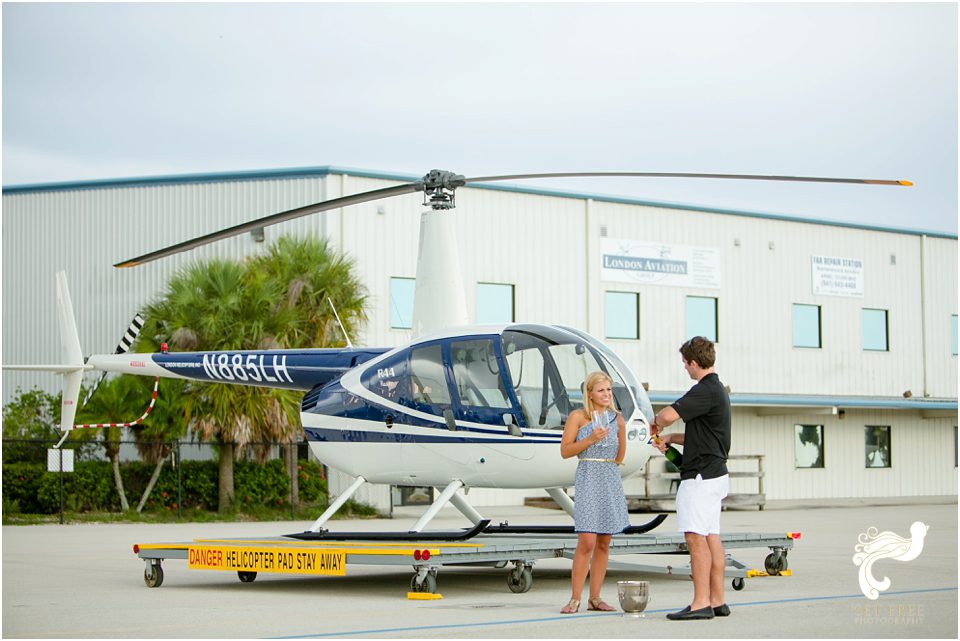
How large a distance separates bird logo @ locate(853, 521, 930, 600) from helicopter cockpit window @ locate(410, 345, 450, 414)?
4342 millimetres

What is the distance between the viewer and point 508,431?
1248 centimetres

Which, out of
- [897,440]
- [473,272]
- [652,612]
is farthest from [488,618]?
[897,440]

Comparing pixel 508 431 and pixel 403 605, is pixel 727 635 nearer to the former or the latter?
pixel 403 605

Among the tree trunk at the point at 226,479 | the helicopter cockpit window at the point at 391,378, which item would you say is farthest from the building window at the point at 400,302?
the helicopter cockpit window at the point at 391,378

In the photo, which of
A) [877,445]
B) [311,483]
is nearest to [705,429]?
[311,483]

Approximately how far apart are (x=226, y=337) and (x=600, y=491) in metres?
17.5

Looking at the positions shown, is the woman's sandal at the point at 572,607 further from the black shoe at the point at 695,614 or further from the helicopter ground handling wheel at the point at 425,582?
the helicopter ground handling wheel at the point at 425,582

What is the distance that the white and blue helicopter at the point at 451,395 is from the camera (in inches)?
492

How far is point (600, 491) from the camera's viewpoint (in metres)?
9.93

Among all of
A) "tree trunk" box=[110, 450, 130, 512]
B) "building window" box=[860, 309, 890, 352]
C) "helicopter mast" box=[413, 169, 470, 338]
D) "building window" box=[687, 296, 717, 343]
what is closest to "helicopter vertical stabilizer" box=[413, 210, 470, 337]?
"helicopter mast" box=[413, 169, 470, 338]

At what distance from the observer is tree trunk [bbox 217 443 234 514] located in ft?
88.6

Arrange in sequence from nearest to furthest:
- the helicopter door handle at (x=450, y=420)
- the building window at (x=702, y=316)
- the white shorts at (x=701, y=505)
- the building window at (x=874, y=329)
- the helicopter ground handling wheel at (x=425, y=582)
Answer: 1. the white shorts at (x=701, y=505)
2. the helicopter ground handling wheel at (x=425, y=582)
3. the helicopter door handle at (x=450, y=420)
4. the building window at (x=702, y=316)
5. the building window at (x=874, y=329)

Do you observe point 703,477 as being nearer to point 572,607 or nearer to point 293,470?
point 572,607

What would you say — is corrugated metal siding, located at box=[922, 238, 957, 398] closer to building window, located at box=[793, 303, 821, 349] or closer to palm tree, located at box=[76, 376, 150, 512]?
building window, located at box=[793, 303, 821, 349]
